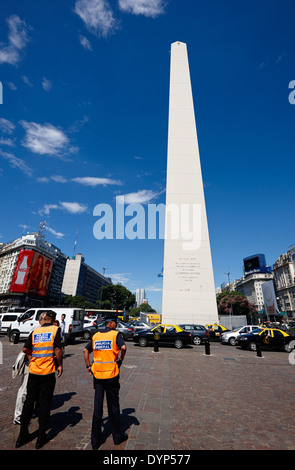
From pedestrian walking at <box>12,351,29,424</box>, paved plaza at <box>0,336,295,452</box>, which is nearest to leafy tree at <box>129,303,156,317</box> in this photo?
paved plaza at <box>0,336,295,452</box>

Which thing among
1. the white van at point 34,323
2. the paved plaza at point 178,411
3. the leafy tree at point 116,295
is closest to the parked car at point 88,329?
the white van at point 34,323

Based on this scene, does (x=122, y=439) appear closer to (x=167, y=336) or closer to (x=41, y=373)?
(x=41, y=373)

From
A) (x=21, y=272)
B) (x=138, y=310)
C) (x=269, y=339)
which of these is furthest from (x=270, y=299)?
(x=138, y=310)

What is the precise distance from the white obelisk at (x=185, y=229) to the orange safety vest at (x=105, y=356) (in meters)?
24.9

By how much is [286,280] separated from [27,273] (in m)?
99.5

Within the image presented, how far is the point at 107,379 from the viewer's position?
11.2 ft

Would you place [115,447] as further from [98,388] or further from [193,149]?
[193,149]

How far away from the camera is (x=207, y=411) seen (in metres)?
4.84

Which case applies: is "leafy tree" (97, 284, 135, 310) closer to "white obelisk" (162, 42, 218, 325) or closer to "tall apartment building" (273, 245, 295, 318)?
"white obelisk" (162, 42, 218, 325)

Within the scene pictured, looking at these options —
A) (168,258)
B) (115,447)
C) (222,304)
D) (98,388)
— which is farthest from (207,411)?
(222,304)

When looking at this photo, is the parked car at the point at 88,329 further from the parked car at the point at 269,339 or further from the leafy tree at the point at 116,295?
the leafy tree at the point at 116,295

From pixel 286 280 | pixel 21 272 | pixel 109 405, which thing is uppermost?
pixel 286 280

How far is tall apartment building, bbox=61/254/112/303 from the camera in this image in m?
114
